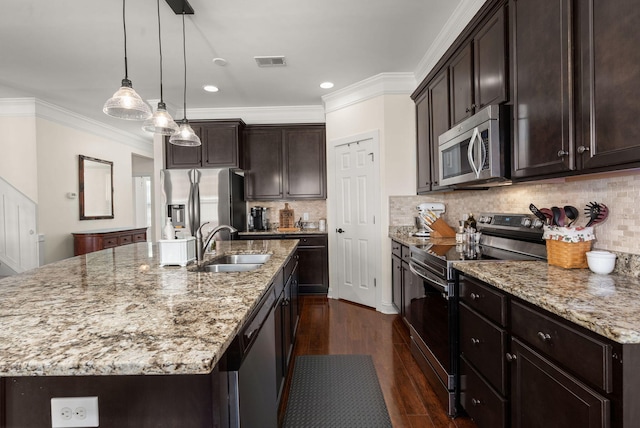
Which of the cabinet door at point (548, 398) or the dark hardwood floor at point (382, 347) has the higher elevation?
the cabinet door at point (548, 398)

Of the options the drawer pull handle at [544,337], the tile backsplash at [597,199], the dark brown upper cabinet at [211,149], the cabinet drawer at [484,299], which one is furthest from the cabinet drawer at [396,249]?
the dark brown upper cabinet at [211,149]

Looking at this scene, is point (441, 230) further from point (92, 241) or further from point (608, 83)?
point (92, 241)

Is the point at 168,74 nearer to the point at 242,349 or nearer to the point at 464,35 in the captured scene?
the point at 464,35

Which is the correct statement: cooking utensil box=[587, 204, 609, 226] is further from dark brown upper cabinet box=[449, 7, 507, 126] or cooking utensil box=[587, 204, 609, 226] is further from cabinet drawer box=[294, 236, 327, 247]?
cabinet drawer box=[294, 236, 327, 247]

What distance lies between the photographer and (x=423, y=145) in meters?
3.32

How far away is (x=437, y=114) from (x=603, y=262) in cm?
190

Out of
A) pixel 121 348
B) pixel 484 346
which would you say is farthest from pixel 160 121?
pixel 484 346

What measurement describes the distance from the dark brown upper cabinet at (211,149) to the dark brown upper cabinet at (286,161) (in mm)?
292

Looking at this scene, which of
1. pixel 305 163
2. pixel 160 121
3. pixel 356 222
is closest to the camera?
pixel 160 121

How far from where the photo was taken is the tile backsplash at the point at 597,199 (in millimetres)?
1410

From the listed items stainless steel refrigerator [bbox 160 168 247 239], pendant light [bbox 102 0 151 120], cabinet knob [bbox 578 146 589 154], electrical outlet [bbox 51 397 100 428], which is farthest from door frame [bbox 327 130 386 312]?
electrical outlet [bbox 51 397 100 428]

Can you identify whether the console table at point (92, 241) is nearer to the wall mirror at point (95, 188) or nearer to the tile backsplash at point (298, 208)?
the wall mirror at point (95, 188)

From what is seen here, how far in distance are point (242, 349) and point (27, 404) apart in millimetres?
529

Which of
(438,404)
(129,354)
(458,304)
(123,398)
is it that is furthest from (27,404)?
(438,404)
